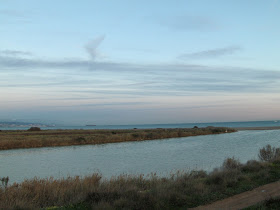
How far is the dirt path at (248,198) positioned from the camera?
8.94 m

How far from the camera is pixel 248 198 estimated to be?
9.84 metres

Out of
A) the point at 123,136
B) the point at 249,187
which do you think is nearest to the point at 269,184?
the point at 249,187

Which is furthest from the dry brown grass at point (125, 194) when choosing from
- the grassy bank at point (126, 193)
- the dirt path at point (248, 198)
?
the dirt path at point (248, 198)

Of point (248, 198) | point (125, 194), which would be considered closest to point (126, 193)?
point (125, 194)

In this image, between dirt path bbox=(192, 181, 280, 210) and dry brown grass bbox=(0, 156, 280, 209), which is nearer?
dry brown grass bbox=(0, 156, 280, 209)

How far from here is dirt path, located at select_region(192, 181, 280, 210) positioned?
29.3ft

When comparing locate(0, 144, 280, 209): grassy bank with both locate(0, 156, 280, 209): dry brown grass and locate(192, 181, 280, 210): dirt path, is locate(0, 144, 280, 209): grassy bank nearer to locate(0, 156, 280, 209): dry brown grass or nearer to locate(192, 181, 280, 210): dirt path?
locate(0, 156, 280, 209): dry brown grass

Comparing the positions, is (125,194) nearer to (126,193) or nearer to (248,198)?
(126,193)

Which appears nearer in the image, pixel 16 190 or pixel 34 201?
pixel 34 201

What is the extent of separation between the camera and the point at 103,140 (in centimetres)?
4641

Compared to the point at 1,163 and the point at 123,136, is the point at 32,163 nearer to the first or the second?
the point at 1,163

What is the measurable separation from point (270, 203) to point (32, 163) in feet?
68.7

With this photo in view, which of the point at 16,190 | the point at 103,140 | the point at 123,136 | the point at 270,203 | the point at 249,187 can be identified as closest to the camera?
the point at 270,203

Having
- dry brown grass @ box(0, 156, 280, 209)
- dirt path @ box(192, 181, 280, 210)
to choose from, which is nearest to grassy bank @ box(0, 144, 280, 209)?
dry brown grass @ box(0, 156, 280, 209)
